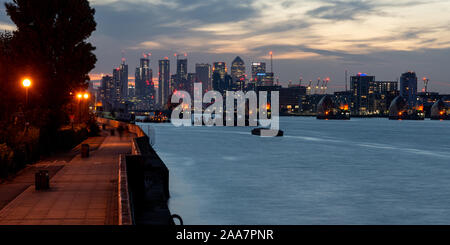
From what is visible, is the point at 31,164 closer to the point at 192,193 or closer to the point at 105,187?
the point at 105,187

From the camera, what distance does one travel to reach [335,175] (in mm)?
64250

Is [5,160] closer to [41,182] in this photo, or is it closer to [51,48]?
[41,182]

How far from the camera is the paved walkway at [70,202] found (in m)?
15.5

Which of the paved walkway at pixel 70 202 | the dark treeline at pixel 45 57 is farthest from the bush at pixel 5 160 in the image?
the dark treeline at pixel 45 57

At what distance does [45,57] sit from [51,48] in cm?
95

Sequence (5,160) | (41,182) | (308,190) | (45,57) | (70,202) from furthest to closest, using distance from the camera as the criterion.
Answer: (308,190), (45,57), (5,160), (41,182), (70,202)

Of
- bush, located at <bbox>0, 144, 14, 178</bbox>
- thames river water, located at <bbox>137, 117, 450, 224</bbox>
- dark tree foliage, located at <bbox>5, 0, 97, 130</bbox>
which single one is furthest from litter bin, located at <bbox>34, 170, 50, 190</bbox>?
dark tree foliage, located at <bbox>5, 0, 97, 130</bbox>

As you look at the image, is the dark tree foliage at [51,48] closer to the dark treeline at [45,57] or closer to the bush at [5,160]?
the dark treeline at [45,57]

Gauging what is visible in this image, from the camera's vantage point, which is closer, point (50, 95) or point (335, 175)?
point (50, 95)

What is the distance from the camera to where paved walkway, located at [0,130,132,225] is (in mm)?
15539

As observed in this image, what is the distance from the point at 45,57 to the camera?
3947cm

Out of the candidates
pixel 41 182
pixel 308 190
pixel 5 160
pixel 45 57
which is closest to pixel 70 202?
pixel 41 182

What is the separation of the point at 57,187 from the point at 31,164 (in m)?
10.8
